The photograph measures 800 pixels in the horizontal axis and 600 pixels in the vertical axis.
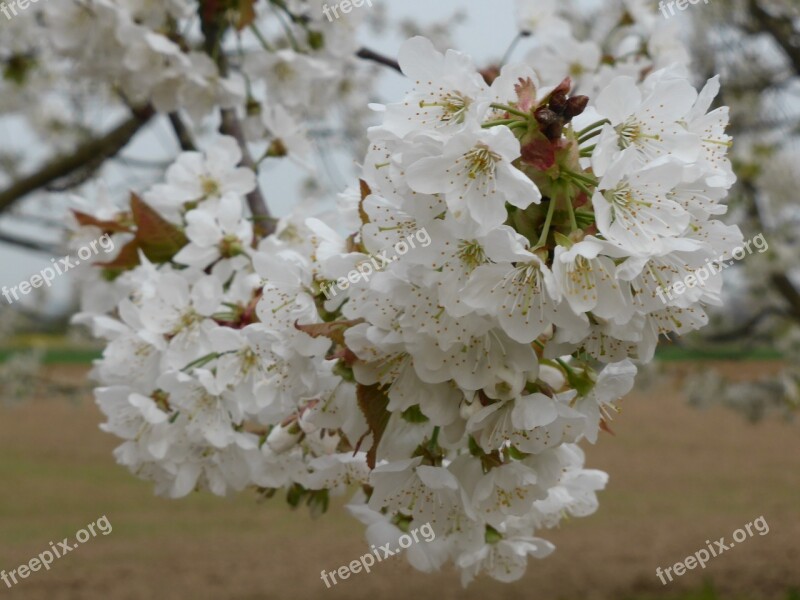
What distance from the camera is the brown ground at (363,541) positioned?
18.4 feet

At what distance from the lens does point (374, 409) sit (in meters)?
0.79

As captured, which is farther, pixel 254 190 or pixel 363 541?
pixel 363 541

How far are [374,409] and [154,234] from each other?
1.66ft

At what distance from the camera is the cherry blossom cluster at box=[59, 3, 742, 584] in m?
0.66

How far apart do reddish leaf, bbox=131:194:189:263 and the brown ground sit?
10.7 feet

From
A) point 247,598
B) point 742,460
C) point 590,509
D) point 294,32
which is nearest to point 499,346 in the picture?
point 590,509

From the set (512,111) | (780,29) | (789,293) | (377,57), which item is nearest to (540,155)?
(512,111)

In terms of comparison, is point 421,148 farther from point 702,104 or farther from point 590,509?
point 590,509

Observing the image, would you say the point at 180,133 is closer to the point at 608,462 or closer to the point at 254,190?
the point at 254,190

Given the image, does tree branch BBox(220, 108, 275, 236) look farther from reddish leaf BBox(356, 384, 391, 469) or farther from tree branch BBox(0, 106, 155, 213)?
tree branch BBox(0, 106, 155, 213)

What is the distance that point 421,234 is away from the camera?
2.30 feet

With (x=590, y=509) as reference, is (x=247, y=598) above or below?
below

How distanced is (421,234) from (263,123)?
949mm

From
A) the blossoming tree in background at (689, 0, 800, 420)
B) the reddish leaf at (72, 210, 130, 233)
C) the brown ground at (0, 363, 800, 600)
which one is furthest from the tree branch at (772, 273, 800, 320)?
the reddish leaf at (72, 210, 130, 233)
